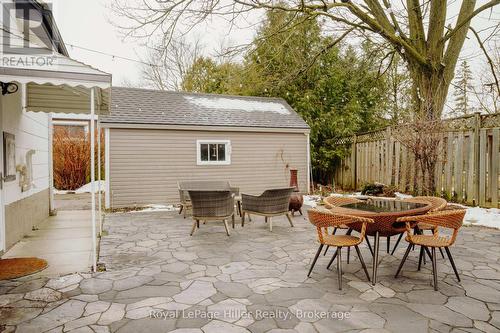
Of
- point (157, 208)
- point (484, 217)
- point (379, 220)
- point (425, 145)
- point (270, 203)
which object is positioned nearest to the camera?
point (379, 220)

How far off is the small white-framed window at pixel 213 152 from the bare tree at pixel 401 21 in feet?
11.8

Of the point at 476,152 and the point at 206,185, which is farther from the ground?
the point at 476,152

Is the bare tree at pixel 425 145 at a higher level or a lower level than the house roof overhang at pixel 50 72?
lower

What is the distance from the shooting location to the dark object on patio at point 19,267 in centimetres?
Result: 388

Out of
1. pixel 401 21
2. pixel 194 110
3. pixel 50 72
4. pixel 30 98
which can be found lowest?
pixel 50 72

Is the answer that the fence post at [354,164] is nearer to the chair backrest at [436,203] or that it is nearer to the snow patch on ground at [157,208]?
the snow patch on ground at [157,208]

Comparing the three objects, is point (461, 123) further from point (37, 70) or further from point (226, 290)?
point (37, 70)

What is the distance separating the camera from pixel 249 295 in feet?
11.0

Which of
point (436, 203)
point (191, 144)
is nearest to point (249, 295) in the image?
point (436, 203)

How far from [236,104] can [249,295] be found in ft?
32.1

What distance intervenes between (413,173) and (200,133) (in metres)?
6.37

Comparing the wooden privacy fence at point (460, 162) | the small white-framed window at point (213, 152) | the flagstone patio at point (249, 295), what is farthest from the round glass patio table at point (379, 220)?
the small white-framed window at point (213, 152)

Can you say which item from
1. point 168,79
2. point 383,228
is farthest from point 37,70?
point 168,79

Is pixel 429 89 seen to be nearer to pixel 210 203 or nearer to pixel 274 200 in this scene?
pixel 274 200
